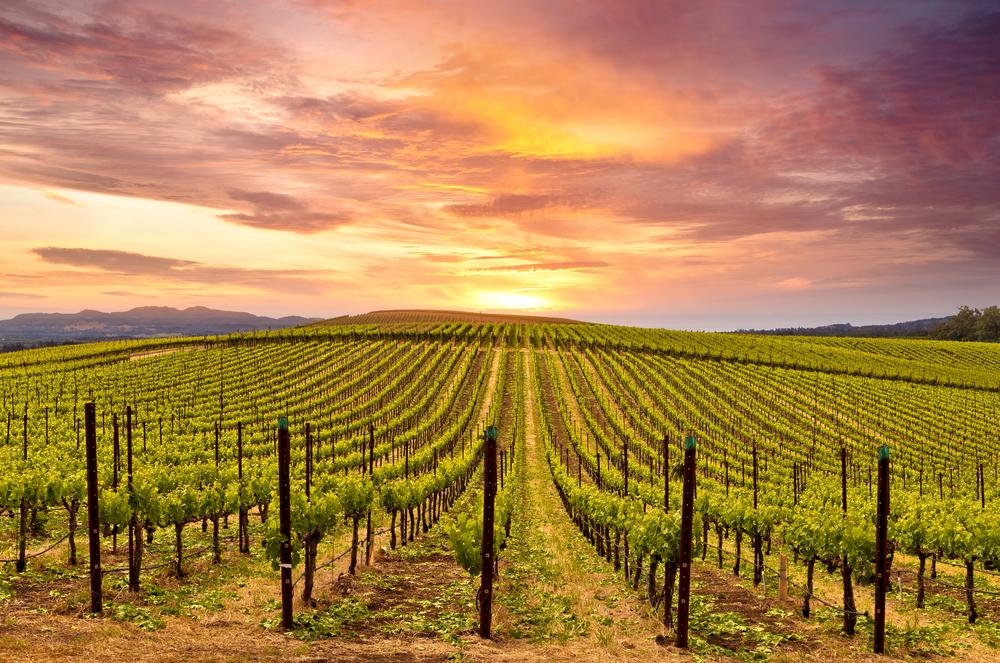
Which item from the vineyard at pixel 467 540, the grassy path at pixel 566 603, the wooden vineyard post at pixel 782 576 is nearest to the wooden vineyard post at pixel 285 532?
the vineyard at pixel 467 540

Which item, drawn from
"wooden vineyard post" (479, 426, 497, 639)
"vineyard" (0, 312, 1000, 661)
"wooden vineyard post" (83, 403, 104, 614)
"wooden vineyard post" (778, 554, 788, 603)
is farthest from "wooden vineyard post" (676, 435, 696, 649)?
"wooden vineyard post" (83, 403, 104, 614)

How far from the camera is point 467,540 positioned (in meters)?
16.5

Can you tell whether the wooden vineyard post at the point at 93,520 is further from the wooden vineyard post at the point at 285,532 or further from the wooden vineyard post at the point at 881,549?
the wooden vineyard post at the point at 881,549

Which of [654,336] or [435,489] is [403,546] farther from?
[654,336]

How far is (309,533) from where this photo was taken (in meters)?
16.3

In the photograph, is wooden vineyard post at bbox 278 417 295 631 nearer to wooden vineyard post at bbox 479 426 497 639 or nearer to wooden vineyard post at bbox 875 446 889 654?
wooden vineyard post at bbox 479 426 497 639

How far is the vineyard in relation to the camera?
1384 cm

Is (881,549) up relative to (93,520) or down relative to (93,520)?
down

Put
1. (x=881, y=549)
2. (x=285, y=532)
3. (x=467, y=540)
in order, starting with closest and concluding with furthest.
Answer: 1. (x=881, y=549)
2. (x=285, y=532)
3. (x=467, y=540)

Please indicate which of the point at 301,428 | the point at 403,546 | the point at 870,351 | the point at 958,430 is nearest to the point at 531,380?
the point at 301,428

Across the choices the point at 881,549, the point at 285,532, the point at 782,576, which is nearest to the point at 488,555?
the point at 285,532

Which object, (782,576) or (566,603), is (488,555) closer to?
(566,603)

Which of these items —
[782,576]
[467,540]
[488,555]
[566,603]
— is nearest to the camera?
[488,555]

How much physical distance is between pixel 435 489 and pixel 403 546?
11.4 feet
